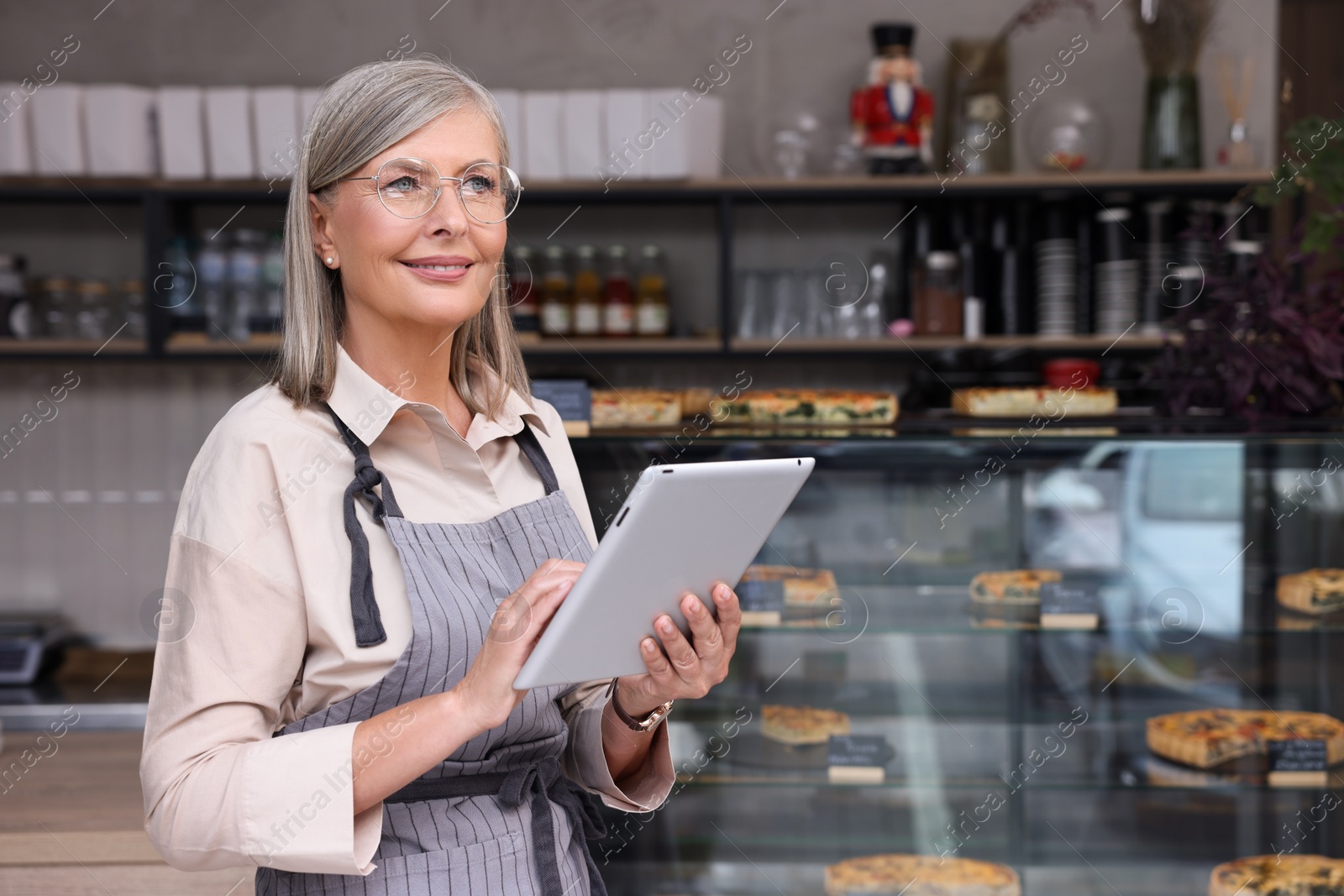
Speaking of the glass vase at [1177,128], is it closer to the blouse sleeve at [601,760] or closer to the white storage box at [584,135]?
the white storage box at [584,135]

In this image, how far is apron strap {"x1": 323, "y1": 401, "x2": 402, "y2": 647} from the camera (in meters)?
0.98

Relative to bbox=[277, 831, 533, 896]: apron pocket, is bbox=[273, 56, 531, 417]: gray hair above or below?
above

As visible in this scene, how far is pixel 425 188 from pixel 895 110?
7.46 ft

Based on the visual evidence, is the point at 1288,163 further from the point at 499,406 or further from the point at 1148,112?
the point at 499,406

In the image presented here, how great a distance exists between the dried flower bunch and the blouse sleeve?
2.72 metres

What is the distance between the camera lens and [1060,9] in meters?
3.27

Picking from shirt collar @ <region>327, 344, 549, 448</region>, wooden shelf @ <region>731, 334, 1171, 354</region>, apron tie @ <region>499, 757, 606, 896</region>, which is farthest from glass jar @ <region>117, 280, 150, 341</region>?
apron tie @ <region>499, 757, 606, 896</region>

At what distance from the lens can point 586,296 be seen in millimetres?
3131

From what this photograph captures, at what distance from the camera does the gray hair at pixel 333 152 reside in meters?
1.02

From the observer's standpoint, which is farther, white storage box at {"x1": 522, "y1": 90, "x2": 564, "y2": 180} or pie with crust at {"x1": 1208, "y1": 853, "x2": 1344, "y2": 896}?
white storage box at {"x1": 522, "y1": 90, "x2": 564, "y2": 180}

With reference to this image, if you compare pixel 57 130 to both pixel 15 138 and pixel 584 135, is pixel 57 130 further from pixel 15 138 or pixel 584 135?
pixel 584 135

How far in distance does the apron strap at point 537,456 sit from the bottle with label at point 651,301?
1905mm

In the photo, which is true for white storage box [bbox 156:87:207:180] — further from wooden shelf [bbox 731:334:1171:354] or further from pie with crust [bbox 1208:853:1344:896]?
pie with crust [bbox 1208:853:1344:896]

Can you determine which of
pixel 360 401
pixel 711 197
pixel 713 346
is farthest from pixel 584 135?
pixel 360 401
